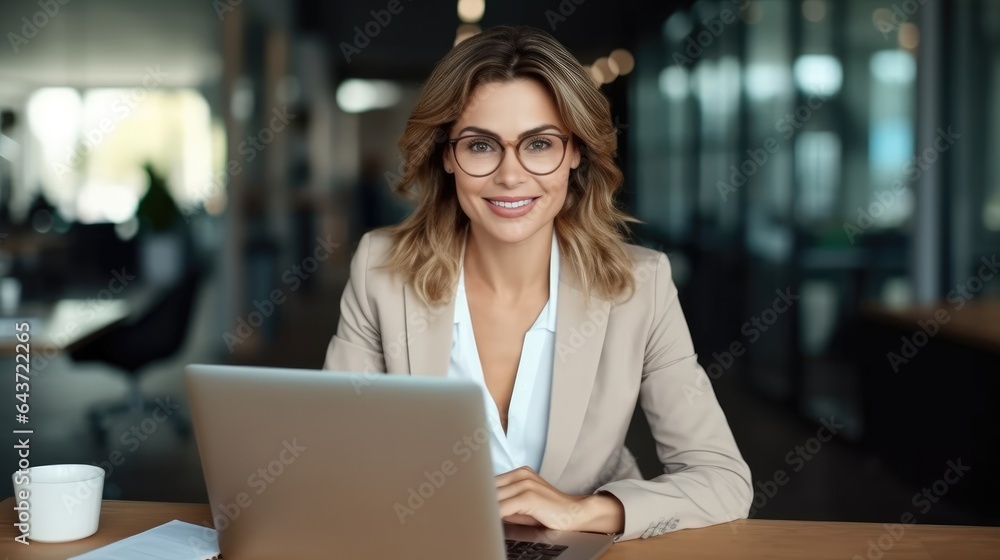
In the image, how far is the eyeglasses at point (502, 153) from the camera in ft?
6.62

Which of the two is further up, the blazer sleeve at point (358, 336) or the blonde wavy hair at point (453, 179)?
the blonde wavy hair at point (453, 179)

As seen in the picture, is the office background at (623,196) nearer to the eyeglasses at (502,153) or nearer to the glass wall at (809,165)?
the glass wall at (809,165)

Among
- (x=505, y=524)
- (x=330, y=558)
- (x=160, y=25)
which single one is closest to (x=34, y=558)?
(x=330, y=558)

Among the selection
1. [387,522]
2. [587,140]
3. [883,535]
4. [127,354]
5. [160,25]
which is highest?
[160,25]

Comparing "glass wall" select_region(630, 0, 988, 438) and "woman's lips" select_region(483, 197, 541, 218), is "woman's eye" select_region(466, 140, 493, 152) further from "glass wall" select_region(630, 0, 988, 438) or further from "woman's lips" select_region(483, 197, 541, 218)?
"glass wall" select_region(630, 0, 988, 438)

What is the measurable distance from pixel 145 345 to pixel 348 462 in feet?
13.9

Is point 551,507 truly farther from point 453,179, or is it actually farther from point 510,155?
point 453,179

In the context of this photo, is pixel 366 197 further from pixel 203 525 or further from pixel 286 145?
pixel 203 525

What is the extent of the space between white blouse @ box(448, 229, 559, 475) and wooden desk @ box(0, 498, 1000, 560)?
0.48 meters

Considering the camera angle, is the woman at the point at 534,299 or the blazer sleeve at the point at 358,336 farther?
the blazer sleeve at the point at 358,336

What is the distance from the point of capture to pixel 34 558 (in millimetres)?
1460

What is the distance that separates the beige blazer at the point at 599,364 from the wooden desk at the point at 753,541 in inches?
8.3

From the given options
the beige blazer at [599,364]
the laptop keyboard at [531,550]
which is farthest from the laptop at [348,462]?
the beige blazer at [599,364]

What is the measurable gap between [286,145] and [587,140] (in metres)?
3.35
